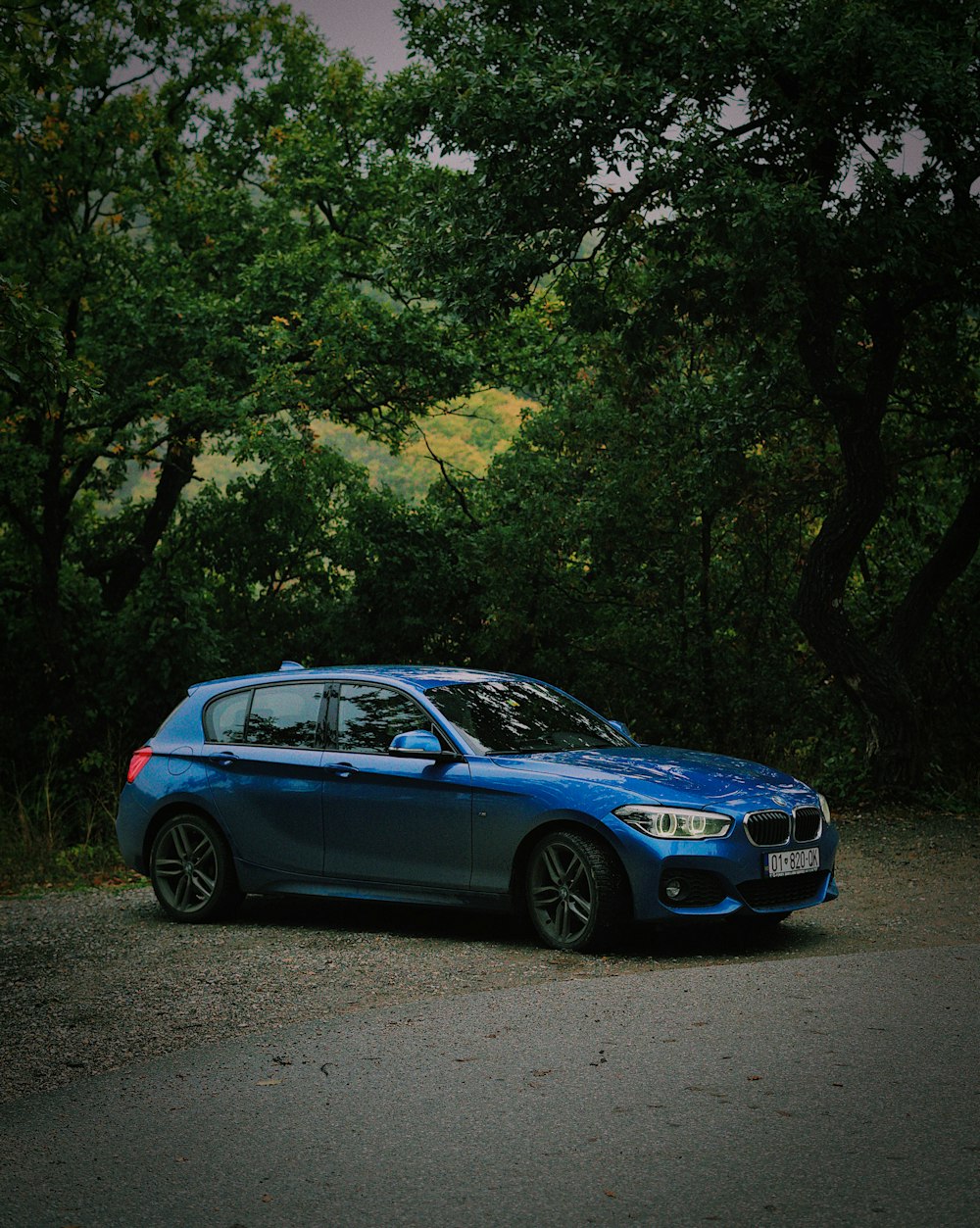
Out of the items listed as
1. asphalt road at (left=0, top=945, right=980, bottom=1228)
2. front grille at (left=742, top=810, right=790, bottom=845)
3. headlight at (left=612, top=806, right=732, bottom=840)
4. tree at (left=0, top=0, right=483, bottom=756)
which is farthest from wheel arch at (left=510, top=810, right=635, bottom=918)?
tree at (left=0, top=0, right=483, bottom=756)

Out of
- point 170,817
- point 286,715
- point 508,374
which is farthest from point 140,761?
point 508,374

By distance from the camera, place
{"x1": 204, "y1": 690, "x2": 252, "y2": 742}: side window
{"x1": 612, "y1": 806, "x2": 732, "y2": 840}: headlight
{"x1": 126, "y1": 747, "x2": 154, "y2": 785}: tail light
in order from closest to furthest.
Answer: {"x1": 612, "y1": 806, "x2": 732, "y2": 840}: headlight → {"x1": 204, "y1": 690, "x2": 252, "y2": 742}: side window → {"x1": 126, "y1": 747, "x2": 154, "y2": 785}: tail light

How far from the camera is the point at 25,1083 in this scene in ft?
20.1

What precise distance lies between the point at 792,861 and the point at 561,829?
136cm

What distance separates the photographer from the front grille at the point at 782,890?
8.38 metres

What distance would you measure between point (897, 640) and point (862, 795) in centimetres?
176

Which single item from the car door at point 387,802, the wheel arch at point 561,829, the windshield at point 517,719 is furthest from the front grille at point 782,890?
the car door at point 387,802

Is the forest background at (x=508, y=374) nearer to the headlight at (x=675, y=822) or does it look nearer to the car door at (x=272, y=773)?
the car door at (x=272, y=773)

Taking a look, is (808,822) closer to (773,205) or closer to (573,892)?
(573,892)

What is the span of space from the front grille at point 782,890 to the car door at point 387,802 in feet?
5.51

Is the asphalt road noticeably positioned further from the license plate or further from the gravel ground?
the license plate

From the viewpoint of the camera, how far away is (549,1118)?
5.36 metres

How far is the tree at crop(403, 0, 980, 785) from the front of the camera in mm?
13234

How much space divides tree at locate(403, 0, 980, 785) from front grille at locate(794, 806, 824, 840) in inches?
238
